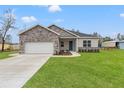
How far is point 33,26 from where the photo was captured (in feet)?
106

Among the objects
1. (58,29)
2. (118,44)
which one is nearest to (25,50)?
(58,29)

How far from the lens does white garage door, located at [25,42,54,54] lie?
32.4m

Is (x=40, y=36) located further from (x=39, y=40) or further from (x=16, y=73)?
(x=16, y=73)

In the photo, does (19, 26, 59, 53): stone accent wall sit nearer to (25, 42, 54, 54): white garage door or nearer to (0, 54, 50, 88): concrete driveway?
(25, 42, 54, 54): white garage door

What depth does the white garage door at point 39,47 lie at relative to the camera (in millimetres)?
32406

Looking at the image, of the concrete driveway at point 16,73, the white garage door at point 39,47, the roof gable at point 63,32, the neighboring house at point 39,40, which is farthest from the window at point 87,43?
the concrete driveway at point 16,73

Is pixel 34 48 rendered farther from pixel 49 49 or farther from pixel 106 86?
pixel 106 86

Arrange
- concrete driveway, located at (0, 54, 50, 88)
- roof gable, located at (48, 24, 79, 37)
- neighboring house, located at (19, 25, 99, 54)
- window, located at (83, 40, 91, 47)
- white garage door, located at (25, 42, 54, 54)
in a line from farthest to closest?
window, located at (83, 40, 91, 47) < roof gable, located at (48, 24, 79, 37) < white garage door, located at (25, 42, 54, 54) < neighboring house, located at (19, 25, 99, 54) < concrete driveway, located at (0, 54, 50, 88)

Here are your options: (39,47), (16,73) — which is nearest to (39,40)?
(39,47)

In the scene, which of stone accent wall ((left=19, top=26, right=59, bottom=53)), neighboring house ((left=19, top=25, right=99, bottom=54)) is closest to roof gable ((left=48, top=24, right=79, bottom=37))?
neighboring house ((left=19, top=25, right=99, bottom=54))

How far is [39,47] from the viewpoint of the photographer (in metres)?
32.6

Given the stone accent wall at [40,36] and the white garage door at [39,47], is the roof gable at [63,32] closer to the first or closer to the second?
the stone accent wall at [40,36]

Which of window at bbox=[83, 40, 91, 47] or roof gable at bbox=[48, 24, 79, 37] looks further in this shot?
window at bbox=[83, 40, 91, 47]
